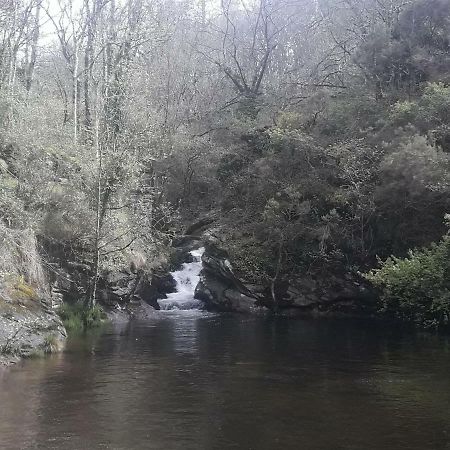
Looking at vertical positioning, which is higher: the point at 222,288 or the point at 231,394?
the point at 222,288

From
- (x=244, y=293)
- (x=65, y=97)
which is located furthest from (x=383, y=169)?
(x=65, y=97)

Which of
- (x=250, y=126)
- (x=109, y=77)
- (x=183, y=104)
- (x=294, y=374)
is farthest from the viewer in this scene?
(x=183, y=104)

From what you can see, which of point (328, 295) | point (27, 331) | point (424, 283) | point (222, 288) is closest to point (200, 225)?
point (222, 288)

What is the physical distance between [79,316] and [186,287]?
35.4 ft

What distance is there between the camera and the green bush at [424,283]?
20109mm

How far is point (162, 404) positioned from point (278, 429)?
2617 millimetres

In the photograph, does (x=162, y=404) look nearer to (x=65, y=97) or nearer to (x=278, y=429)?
(x=278, y=429)

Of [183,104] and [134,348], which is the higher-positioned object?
[183,104]

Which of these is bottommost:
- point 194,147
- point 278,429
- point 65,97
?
point 278,429

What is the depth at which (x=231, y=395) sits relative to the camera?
1180cm

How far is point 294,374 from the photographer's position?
1385cm

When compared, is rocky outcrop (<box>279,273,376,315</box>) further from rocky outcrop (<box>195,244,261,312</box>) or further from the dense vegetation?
rocky outcrop (<box>195,244,261,312</box>)

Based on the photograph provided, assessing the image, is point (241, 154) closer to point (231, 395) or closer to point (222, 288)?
point (222, 288)

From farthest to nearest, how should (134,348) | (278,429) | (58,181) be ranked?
(58,181) → (134,348) → (278,429)
